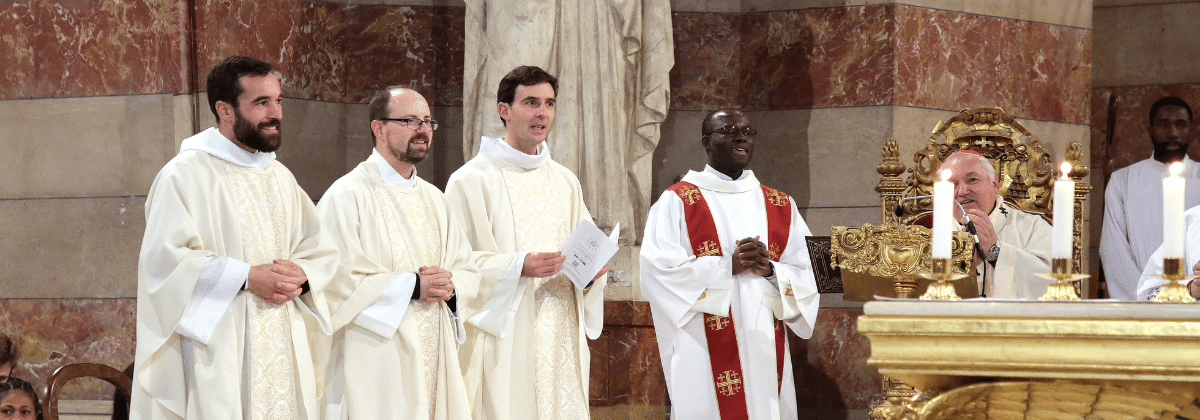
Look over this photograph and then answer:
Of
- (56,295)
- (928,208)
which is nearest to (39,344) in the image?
(56,295)

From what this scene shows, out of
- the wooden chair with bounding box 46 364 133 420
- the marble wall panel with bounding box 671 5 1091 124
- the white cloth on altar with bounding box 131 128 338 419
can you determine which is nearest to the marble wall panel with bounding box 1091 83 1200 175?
the marble wall panel with bounding box 671 5 1091 124

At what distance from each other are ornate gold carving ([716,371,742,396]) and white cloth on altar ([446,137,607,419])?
0.64 m

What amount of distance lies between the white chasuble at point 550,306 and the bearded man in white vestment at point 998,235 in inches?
61.8

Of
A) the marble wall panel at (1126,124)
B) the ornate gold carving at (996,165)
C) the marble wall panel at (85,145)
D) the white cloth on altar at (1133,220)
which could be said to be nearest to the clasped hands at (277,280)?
the marble wall panel at (85,145)

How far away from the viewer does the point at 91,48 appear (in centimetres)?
657

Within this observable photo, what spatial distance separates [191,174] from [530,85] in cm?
145

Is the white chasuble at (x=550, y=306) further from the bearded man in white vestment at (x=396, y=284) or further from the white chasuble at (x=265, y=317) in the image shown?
the white chasuble at (x=265, y=317)

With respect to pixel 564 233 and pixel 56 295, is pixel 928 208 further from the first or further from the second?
pixel 56 295

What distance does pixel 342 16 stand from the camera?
24.8ft

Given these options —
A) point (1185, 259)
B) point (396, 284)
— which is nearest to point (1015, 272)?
point (1185, 259)

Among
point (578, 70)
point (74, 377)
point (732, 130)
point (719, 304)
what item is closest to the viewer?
point (74, 377)

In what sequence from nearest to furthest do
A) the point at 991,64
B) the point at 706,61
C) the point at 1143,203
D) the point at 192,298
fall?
1. the point at 192,298
2. the point at 1143,203
3. the point at 991,64
4. the point at 706,61

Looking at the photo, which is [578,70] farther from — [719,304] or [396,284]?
[396,284]

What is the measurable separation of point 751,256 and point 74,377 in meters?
2.62
